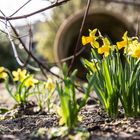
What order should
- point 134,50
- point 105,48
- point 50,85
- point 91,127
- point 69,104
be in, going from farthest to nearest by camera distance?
1. point 50,85
2. point 105,48
3. point 134,50
4. point 91,127
5. point 69,104

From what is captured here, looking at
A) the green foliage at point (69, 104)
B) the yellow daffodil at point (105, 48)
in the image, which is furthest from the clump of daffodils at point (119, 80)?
the green foliage at point (69, 104)

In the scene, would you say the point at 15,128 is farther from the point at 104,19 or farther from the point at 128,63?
the point at 104,19

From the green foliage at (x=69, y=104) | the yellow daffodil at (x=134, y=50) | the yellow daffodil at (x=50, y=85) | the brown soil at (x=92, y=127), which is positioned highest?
the yellow daffodil at (x=134, y=50)

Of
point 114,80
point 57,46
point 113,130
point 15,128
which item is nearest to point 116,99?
point 114,80

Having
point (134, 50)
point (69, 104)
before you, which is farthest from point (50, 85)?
point (69, 104)

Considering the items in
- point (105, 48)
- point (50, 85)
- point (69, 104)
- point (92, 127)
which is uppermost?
point (105, 48)

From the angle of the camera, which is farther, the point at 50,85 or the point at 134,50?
the point at 50,85

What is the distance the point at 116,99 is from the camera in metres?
2.14

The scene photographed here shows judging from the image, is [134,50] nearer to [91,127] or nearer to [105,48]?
[105,48]

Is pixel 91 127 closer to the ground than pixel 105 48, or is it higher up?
closer to the ground

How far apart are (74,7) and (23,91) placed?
4846mm

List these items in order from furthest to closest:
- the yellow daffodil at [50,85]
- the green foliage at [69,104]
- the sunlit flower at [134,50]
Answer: the yellow daffodil at [50,85]
the sunlit flower at [134,50]
the green foliage at [69,104]

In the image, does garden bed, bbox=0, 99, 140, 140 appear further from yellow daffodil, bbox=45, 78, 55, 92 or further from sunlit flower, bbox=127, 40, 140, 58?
yellow daffodil, bbox=45, 78, 55, 92

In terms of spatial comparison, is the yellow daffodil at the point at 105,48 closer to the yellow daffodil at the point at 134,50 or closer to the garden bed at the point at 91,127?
the yellow daffodil at the point at 134,50
